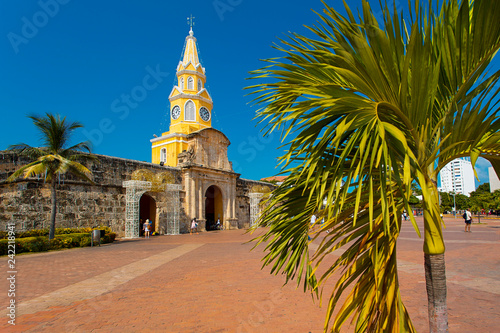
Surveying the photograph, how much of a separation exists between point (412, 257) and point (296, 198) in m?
7.99

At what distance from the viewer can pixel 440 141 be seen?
2379 mm

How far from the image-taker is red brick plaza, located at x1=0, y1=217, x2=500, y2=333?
4090 millimetres

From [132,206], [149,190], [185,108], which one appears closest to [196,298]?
[132,206]

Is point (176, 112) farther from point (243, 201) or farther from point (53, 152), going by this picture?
point (53, 152)

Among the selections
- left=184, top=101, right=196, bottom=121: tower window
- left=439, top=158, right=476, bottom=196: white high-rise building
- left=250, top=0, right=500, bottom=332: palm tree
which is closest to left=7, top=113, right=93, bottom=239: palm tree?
left=250, top=0, right=500, bottom=332: palm tree

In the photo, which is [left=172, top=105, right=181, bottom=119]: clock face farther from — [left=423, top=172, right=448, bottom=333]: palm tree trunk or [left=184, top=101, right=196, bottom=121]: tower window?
[left=423, top=172, right=448, bottom=333]: palm tree trunk

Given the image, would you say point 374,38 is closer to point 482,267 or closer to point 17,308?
point 17,308

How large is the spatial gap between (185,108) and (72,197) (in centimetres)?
1642

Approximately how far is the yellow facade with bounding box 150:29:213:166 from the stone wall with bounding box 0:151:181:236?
846 cm

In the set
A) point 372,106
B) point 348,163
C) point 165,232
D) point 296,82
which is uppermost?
point 296,82

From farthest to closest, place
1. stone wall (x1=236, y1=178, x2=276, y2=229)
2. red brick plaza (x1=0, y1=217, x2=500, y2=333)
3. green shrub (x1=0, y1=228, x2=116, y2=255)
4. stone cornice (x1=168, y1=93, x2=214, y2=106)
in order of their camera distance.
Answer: stone cornice (x1=168, y1=93, x2=214, y2=106)
stone wall (x1=236, y1=178, x2=276, y2=229)
green shrub (x1=0, y1=228, x2=116, y2=255)
red brick plaza (x1=0, y1=217, x2=500, y2=333)

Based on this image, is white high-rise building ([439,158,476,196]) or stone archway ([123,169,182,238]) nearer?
stone archway ([123,169,182,238])

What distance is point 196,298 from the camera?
530 centimetres

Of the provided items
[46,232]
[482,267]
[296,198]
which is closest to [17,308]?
[296,198]
